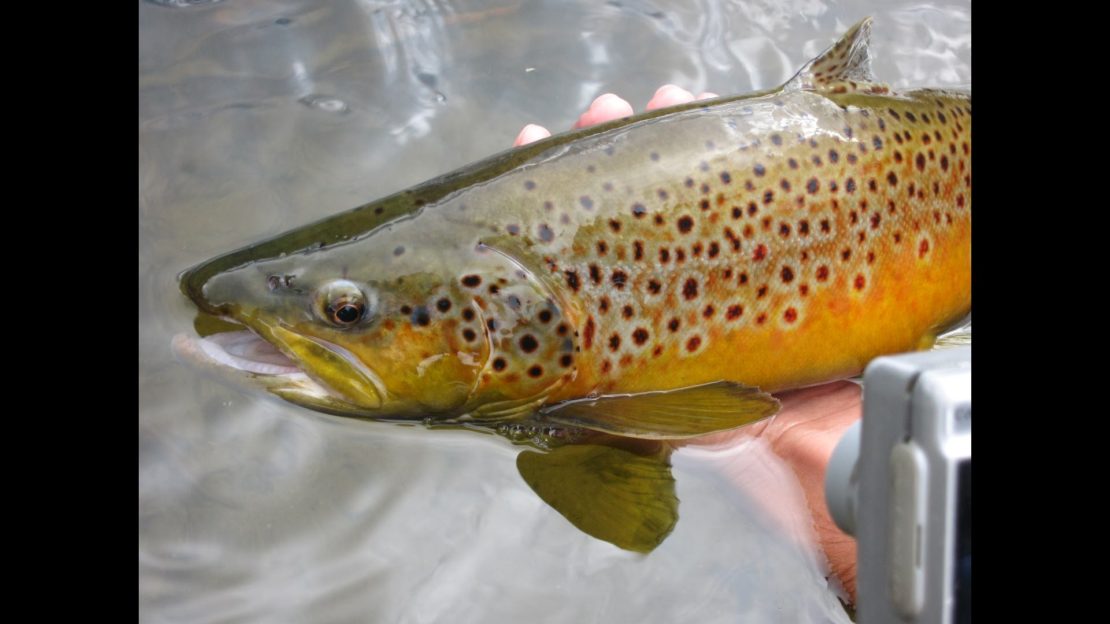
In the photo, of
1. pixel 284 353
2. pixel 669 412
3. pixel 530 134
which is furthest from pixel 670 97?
pixel 284 353

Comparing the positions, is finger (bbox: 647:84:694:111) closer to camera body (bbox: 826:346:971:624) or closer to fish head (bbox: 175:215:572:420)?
fish head (bbox: 175:215:572:420)

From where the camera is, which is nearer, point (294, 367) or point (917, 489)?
point (917, 489)

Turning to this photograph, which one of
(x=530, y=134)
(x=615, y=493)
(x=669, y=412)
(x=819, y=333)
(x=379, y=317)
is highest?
(x=530, y=134)

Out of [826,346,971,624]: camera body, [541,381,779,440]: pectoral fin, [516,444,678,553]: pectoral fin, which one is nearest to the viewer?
[826,346,971,624]: camera body

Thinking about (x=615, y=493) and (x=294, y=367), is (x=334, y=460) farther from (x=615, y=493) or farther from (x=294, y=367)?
(x=615, y=493)

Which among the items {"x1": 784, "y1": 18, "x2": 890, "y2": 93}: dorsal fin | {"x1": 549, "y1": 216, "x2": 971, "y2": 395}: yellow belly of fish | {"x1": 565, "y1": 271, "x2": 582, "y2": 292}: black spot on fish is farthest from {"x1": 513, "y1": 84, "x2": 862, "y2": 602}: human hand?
A: {"x1": 565, "y1": 271, "x2": 582, "y2": 292}: black spot on fish

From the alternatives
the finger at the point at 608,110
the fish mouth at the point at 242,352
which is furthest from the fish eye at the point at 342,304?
the finger at the point at 608,110
